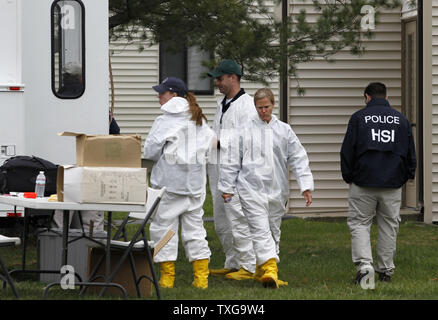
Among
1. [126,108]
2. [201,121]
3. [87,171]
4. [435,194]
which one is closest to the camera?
[87,171]

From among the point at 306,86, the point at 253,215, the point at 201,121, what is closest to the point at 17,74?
the point at 201,121

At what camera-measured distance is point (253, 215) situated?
8.55 metres

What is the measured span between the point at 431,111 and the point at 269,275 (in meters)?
5.26

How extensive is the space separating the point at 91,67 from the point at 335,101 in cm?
497

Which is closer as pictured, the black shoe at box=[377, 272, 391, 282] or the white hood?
the white hood

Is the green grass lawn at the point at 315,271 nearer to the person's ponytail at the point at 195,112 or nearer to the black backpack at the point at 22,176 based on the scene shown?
the black backpack at the point at 22,176

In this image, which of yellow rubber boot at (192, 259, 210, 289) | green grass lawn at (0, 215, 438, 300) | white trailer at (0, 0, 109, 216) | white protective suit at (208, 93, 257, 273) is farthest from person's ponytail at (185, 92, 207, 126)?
white trailer at (0, 0, 109, 216)

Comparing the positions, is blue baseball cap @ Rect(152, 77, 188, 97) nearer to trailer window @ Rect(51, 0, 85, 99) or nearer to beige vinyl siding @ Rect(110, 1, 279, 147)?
trailer window @ Rect(51, 0, 85, 99)

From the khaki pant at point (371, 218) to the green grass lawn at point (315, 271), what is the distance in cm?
23

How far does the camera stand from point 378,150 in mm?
8891

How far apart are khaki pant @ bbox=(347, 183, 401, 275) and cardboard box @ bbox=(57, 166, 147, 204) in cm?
247

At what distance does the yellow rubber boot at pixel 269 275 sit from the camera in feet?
27.5

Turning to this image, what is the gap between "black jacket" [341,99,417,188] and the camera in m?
8.88
